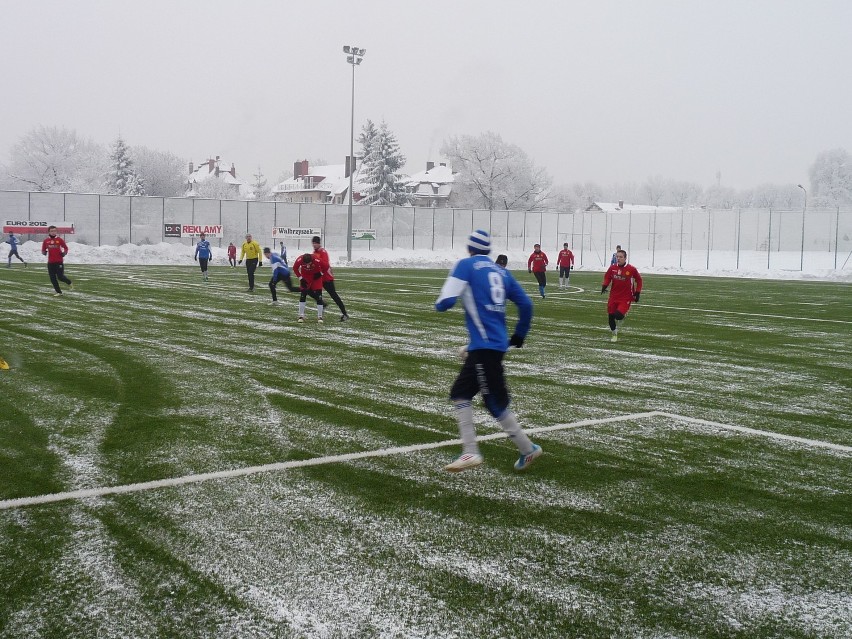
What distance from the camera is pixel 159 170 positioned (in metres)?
94.4

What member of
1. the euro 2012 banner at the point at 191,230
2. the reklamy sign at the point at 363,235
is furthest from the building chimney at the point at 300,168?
the euro 2012 banner at the point at 191,230

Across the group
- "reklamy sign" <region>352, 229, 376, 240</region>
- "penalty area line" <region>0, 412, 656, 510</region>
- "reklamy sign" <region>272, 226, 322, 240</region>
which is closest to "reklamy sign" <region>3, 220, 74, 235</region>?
"reklamy sign" <region>272, 226, 322, 240</region>

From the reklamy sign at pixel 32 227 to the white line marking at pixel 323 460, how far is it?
158 feet

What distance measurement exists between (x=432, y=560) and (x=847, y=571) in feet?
7.38

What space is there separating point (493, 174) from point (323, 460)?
8933cm

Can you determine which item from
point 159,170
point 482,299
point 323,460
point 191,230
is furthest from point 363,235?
point 482,299

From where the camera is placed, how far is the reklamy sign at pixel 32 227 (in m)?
50.0

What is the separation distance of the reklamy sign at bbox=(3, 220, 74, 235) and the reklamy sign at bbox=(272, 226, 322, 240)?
13590 mm

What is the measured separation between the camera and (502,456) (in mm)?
6809

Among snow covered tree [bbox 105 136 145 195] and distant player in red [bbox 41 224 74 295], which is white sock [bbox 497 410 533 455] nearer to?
distant player in red [bbox 41 224 74 295]

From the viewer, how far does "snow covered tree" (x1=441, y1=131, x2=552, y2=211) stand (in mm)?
93312

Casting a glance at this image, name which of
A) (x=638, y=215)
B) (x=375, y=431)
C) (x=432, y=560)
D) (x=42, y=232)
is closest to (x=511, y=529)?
(x=432, y=560)

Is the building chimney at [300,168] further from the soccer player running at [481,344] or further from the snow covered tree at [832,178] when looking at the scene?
the soccer player running at [481,344]

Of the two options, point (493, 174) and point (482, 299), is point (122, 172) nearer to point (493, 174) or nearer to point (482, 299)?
point (493, 174)
